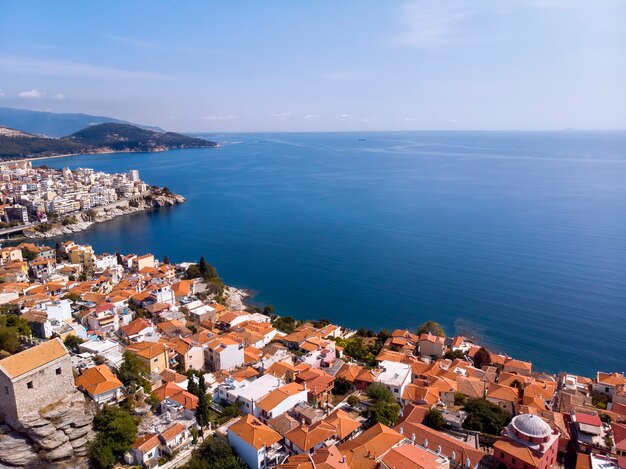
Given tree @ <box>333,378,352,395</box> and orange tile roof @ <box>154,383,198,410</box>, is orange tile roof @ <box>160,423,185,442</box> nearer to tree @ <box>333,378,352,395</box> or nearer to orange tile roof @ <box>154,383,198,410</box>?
orange tile roof @ <box>154,383,198,410</box>

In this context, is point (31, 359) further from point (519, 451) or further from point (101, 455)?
point (519, 451)

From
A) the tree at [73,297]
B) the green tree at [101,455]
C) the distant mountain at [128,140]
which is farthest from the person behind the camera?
the distant mountain at [128,140]

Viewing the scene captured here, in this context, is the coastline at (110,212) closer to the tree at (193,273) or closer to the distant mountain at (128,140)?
the tree at (193,273)

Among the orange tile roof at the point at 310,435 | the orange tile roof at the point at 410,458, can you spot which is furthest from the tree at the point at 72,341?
the orange tile roof at the point at 410,458

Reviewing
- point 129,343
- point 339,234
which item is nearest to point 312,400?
point 129,343

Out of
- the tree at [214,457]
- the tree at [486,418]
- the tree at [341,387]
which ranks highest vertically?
the tree at [214,457]

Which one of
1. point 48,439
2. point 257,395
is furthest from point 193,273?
point 48,439
